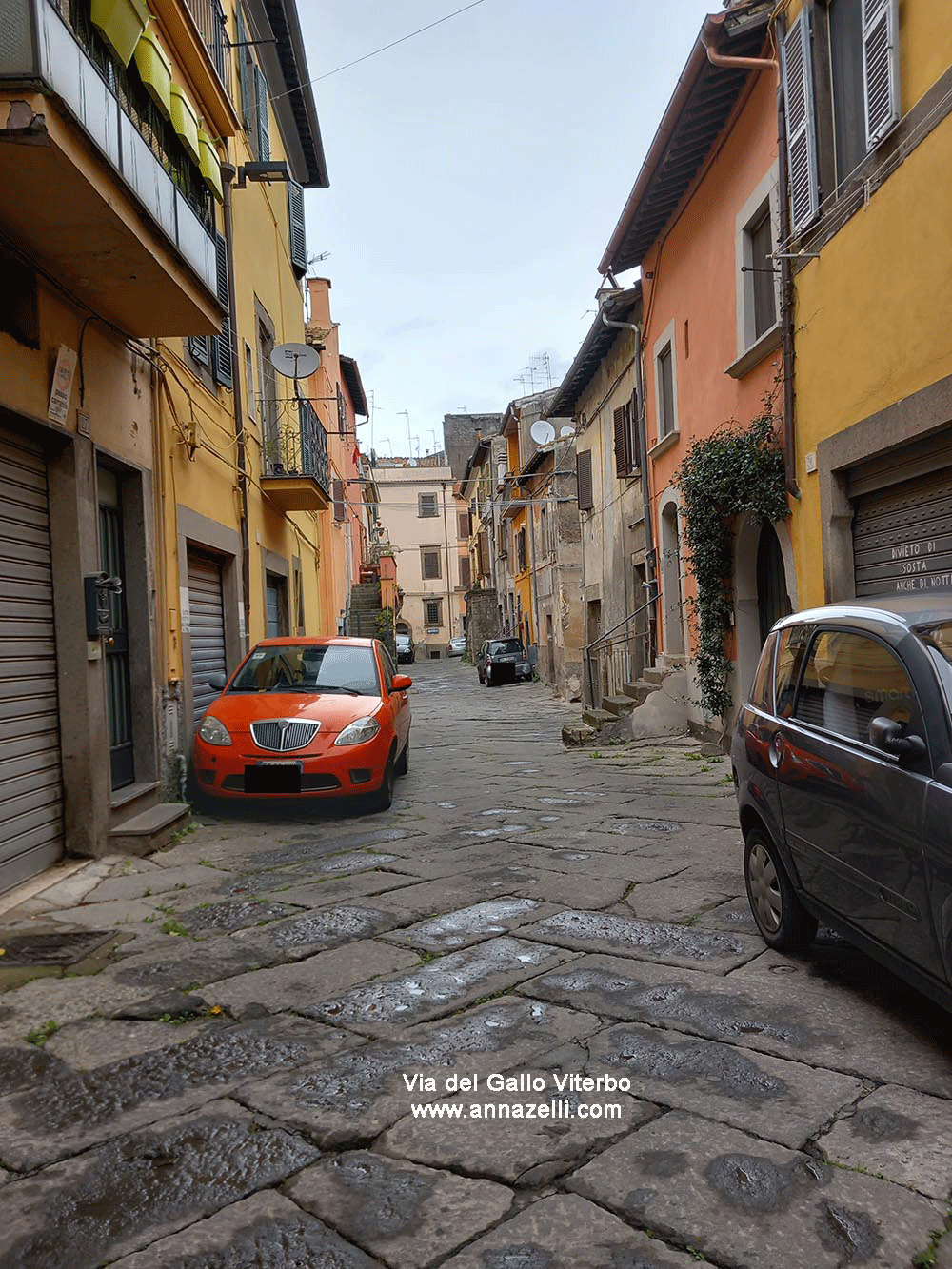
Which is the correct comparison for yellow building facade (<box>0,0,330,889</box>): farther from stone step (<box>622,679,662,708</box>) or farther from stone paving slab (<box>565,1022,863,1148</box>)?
stone step (<box>622,679,662,708</box>)

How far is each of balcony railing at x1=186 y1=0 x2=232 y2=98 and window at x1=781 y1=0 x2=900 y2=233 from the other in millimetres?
4961

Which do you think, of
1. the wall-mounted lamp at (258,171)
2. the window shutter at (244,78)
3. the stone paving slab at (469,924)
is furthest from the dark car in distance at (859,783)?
the window shutter at (244,78)

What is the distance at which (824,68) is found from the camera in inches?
301

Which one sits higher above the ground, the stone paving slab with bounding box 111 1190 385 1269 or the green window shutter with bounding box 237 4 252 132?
the green window shutter with bounding box 237 4 252 132

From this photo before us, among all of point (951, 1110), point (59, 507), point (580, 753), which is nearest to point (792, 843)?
point (951, 1110)

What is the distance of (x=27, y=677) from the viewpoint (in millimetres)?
5984

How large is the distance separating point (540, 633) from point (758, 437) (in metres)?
21.6

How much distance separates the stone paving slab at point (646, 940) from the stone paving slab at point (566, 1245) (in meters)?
1.82

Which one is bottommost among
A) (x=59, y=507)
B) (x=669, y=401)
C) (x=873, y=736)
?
(x=873, y=736)

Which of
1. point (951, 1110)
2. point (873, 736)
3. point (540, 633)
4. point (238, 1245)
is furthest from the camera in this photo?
point (540, 633)

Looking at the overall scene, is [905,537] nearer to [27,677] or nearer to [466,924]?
[466,924]

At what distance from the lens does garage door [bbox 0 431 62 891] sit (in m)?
5.69

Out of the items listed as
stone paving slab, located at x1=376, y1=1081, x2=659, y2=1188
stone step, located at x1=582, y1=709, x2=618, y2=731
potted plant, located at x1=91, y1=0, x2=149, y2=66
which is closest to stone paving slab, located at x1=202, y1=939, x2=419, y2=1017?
stone paving slab, located at x1=376, y1=1081, x2=659, y2=1188

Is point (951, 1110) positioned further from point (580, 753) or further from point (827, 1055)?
point (580, 753)
